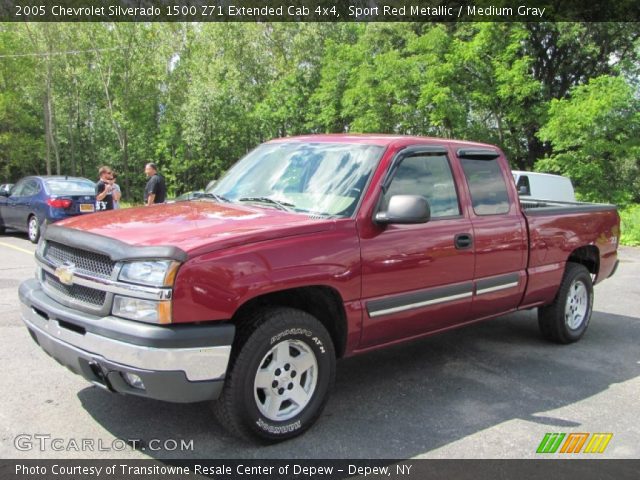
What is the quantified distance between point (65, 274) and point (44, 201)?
9.76m

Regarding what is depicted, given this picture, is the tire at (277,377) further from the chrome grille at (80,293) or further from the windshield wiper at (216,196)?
the windshield wiper at (216,196)

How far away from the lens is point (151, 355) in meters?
3.11

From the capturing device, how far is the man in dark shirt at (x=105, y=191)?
11.6m

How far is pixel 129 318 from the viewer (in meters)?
3.24

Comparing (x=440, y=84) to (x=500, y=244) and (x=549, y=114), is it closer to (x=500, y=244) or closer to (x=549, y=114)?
(x=549, y=114)

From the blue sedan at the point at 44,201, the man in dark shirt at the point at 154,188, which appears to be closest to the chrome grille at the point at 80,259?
the man in dark shirt at the point at 154,188

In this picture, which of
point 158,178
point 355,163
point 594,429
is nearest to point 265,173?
point 355,163

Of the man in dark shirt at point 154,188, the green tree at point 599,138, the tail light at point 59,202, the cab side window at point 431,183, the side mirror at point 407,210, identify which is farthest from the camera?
the green tree at point 599,138

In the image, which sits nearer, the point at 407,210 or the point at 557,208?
the point at 407,210

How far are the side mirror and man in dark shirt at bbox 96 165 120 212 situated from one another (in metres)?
8.96

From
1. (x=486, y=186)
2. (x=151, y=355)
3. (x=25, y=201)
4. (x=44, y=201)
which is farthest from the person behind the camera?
(x=25, y=201)

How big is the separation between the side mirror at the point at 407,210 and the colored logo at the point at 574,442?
1635 millimetres

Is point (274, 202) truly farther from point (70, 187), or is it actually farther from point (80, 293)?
point (70, 187)

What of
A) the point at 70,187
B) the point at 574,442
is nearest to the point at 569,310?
the point at 574,442
